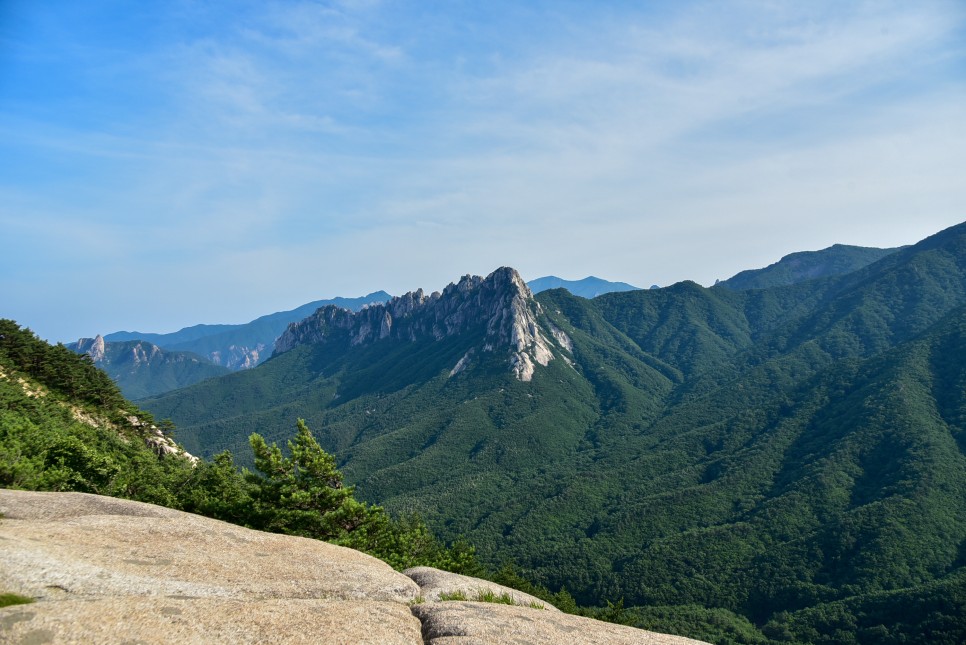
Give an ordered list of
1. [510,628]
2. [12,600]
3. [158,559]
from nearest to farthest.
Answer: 1. [12,600]
2. [510,628]
3. [158,559]

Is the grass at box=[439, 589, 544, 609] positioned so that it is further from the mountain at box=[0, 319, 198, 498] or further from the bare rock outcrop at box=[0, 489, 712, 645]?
the mountain at box=[0, 319, 198, 498]

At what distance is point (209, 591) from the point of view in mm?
15477

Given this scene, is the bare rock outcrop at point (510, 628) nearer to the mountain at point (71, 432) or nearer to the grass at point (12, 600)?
the grass at point (12, 600)

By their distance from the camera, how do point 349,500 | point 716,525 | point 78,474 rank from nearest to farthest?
point 78,474 → point 349,500 → point 716,525

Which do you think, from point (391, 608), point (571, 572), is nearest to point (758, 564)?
point (571, 572)

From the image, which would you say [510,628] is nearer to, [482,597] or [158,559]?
[482,597]

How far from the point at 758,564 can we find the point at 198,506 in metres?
186

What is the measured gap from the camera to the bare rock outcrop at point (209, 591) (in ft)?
38.7

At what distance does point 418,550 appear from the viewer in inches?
2315

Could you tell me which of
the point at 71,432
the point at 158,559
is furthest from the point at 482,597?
the point at 71,432

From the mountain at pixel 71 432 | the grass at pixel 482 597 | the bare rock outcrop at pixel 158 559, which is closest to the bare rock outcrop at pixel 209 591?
the bare rock outcrop at pixel 158 559

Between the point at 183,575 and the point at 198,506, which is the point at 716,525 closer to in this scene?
the point at 198,506

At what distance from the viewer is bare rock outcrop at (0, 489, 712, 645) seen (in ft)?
38.7

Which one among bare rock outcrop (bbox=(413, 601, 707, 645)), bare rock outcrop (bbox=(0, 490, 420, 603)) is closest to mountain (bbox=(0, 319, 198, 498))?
bare rock outcrop (bbox=(0, 490, 420, 603))
